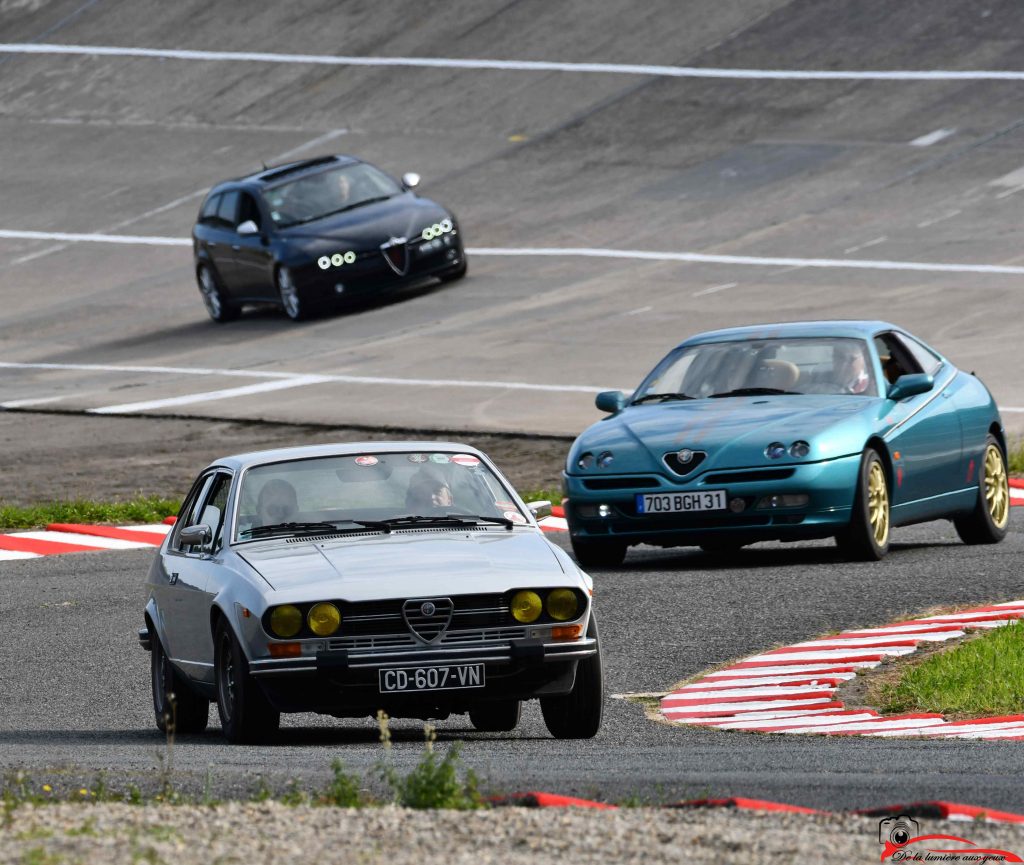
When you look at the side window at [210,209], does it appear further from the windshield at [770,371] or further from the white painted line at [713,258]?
the windshield at [770,371]

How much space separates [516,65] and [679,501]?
28.8 metres

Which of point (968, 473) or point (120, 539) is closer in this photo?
point (968, 473)

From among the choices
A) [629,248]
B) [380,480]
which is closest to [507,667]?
[380,480]

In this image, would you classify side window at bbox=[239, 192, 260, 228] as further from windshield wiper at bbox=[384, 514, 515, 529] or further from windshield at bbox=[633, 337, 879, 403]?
windshield wiper at bbox=[384, 514, 515, 529]

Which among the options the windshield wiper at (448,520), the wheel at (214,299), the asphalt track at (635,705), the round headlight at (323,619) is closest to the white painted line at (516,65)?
the wheel at (214,299)

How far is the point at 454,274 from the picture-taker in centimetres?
3178

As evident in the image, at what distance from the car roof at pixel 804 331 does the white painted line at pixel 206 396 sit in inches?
417

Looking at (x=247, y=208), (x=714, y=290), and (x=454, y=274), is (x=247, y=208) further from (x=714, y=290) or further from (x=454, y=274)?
(x=714, y=290)

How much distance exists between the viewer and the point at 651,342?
26.5 m

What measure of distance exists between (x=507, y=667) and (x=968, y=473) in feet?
23.9

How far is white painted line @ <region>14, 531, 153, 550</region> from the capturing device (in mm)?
18047

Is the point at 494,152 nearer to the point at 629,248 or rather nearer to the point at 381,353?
the point at 629,248

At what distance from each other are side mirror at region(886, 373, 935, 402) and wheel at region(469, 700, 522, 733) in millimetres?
5921

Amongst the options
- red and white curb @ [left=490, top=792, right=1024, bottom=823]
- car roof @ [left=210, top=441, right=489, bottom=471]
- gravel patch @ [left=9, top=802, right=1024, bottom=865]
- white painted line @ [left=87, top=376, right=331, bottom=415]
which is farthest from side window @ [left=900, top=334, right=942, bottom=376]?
white painted line @ [left=87, top=376, right=331, bottom=415]
